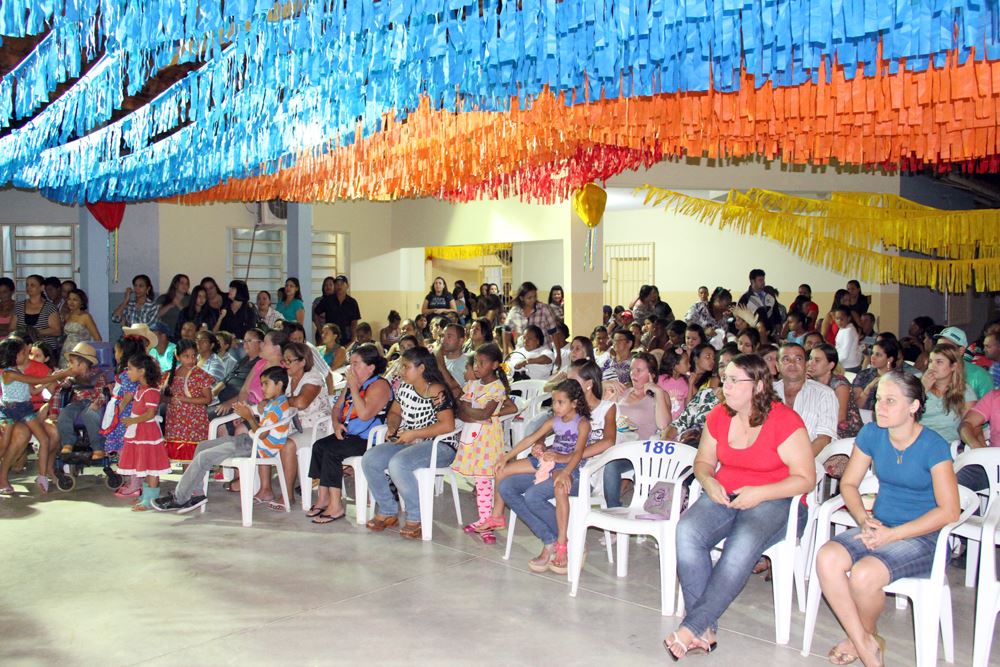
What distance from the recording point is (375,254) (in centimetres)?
1592

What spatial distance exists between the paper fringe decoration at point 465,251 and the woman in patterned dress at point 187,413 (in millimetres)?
11592

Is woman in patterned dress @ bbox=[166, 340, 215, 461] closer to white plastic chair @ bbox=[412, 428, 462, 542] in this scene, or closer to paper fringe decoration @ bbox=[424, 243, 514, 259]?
white plastic chair @ bbox=[412, 428, 462, 542]

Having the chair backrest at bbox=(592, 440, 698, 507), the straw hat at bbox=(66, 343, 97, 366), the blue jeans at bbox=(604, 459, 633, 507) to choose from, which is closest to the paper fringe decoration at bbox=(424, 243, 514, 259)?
the straw hat at bbox=(66, 343, 97, 366)

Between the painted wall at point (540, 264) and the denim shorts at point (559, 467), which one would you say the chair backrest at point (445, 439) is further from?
the painted wall at point (540, 264)

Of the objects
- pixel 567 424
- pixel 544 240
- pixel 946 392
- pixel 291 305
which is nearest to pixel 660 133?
pixel 567 424

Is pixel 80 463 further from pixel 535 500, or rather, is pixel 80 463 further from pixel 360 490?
pixel 535 500

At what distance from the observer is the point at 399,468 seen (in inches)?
216

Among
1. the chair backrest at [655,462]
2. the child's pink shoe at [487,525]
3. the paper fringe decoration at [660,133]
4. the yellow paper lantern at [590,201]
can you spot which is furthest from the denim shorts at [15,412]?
the yellow paper lantern at [590,201]

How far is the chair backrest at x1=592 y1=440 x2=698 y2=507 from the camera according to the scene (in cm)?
472

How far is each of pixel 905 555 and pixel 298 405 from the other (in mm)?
3724

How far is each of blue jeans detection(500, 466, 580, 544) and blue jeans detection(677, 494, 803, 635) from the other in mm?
957

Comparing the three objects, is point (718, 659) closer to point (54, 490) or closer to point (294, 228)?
point (54, 490)

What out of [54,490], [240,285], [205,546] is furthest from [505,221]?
[205,546]

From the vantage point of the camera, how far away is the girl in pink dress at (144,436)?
6.25 metres
